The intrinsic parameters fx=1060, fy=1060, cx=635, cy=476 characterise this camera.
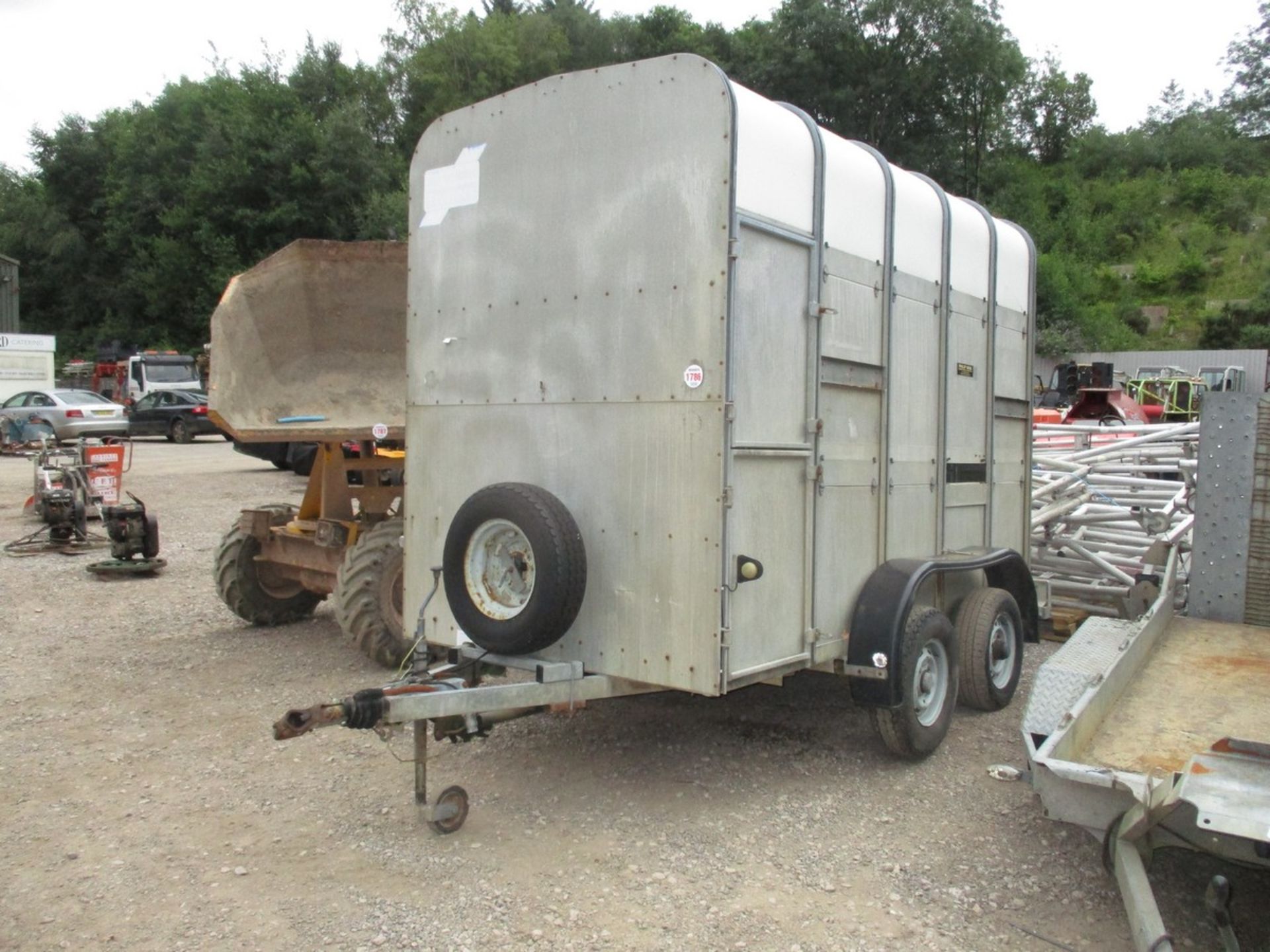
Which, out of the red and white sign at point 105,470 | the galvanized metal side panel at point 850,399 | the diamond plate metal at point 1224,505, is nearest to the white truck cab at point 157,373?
the red and white sign at point 105,470

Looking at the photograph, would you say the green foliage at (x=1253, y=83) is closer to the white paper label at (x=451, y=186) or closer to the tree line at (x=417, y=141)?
the tree line at (x=417, y=141)

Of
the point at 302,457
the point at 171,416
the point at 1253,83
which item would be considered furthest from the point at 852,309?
the point at 1253,83

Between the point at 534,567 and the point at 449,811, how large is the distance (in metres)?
1.05

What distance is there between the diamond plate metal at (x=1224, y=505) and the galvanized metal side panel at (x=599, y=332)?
9.87ft

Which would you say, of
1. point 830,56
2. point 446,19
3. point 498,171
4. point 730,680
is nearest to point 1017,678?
point 730,680

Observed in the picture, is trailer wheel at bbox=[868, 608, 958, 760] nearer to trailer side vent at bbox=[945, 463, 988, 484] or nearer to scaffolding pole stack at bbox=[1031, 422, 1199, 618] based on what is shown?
trailer side vent at bbox=[945, 463, 988, 484]

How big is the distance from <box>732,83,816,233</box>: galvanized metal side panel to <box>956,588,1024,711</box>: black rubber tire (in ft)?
8.06

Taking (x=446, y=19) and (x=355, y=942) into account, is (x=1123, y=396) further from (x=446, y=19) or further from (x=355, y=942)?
(x=446, y=19)

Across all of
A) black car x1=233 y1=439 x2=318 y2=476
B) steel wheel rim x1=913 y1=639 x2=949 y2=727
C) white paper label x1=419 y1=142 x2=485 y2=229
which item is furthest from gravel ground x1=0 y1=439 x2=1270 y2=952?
black car x1=233 y1=439 x2=318 y2=476

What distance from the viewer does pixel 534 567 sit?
170 inches

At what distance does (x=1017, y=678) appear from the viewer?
20.6 ft

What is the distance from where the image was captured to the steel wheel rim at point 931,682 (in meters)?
5.26

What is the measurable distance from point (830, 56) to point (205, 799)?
43.2 metres

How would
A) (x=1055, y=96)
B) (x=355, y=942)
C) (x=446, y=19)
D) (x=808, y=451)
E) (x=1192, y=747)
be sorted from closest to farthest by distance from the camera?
(x=355, y=942)
(x=1192, y=747)
(x=808, y=451)
(x=446, y=19)
(x=1055, y=96)
